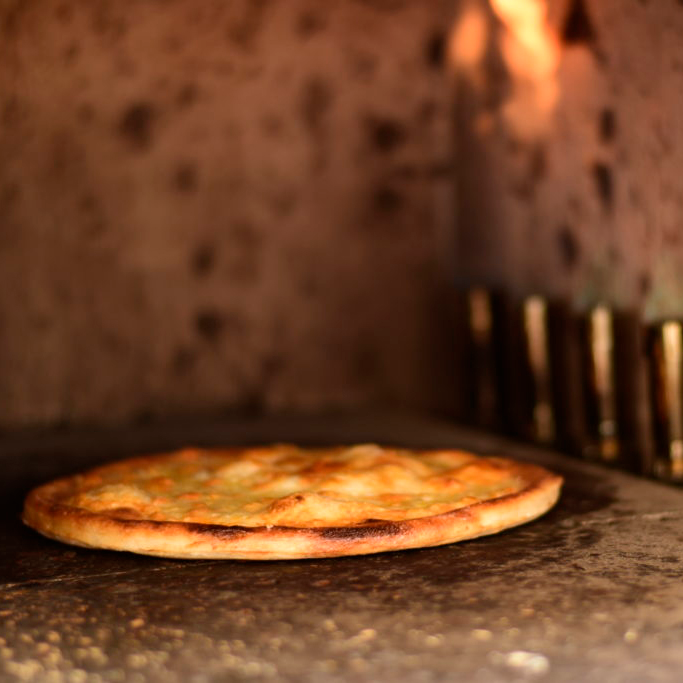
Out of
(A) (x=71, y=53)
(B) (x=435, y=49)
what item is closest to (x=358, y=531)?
(A) (x=71, y=53)

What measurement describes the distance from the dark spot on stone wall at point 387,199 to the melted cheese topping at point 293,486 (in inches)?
75.3

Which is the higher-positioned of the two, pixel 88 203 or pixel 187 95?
pixel 187 95

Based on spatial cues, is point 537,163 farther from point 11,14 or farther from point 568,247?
point 11,14

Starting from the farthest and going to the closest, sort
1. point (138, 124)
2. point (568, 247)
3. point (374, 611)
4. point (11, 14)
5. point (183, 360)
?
point (183, 360) < point (138, 124) < point (11, 14) < point (568, 247) < point (374, 611)

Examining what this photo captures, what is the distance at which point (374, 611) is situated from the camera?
Answer: 1527mm

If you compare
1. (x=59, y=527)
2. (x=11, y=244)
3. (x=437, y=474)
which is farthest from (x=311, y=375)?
(x=59, y=527)

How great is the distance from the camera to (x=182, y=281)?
159 inches

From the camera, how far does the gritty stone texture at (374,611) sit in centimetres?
132

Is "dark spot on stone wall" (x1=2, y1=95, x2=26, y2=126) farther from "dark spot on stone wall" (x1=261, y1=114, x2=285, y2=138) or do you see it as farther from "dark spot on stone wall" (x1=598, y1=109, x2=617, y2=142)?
"dark spot on stone wall" (x1=598, y1=109, x2=617, y2=142)

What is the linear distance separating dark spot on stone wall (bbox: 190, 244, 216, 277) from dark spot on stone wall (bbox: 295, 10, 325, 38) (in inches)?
38.5

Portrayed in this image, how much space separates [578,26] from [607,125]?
0.37 meters

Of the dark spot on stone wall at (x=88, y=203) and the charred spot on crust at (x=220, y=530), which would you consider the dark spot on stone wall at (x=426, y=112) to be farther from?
the charred spot on crust at (x=220, y=530)

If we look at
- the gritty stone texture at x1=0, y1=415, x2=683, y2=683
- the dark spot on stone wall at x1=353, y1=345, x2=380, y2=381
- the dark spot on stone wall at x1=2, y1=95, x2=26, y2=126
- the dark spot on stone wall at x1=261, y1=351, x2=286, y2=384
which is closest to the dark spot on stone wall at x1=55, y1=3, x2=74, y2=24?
the dark spot on stone wall at x1=2, y1=95, x2=26, y2=126

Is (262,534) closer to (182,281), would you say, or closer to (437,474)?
(437,474)
